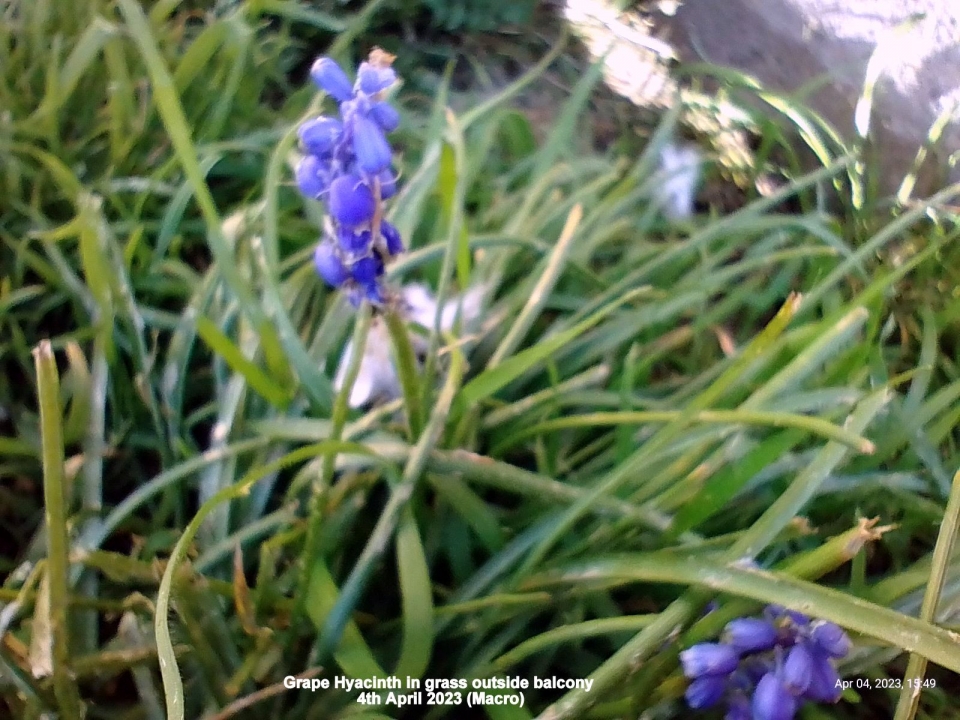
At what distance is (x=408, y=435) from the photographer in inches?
23.8

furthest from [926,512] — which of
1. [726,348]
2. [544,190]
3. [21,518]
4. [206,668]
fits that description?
[21,518]

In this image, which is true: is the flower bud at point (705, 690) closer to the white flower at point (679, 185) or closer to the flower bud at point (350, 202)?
the flower bud at point (350, 202)

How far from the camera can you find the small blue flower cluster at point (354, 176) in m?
0.39

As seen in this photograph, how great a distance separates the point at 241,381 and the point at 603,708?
15.7 inches

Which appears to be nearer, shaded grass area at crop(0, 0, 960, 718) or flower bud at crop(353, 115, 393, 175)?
flower bud at crop(353, 115, 393, 175)

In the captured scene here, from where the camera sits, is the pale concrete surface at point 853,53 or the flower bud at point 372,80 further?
the pale concrete surface at point 853,53

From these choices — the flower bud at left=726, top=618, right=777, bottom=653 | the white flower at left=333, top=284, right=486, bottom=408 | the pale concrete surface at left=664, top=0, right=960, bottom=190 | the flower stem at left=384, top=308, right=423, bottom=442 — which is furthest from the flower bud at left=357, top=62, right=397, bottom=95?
the pale concrete surface at left=664, top=0, right=960, bottom=190

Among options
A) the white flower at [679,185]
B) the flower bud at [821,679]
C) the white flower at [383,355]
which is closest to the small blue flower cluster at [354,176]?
the white flower at [383,355]

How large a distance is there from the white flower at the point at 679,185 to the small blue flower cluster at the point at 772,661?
2.22 ft

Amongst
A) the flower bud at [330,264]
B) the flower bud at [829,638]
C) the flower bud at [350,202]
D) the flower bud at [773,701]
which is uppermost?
the flower bud at [350,202]

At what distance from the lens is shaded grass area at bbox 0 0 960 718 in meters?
0.49

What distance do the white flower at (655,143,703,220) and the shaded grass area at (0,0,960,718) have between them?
0.35 ft

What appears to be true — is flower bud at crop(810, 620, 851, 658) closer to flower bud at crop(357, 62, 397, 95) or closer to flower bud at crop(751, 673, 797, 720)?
flower bud at crop(751, 673, 797, 720)

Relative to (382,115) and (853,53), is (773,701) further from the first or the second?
(853,53)
